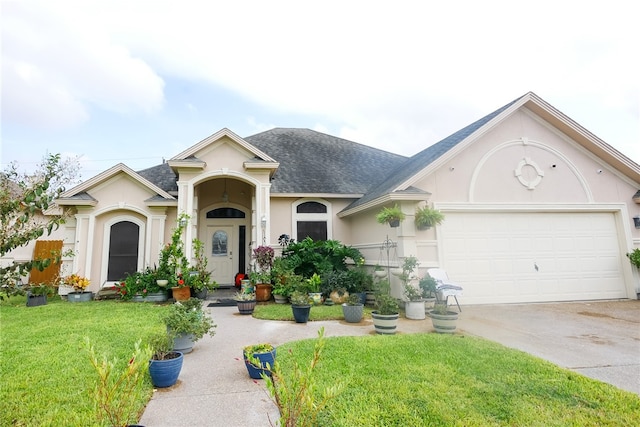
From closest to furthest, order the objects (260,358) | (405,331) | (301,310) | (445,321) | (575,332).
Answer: (260,358), (445,321), (575,332), (405,331), (301,310)

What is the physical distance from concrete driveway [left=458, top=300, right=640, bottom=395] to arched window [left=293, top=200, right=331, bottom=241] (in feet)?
17.8

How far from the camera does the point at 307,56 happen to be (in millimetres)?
9133

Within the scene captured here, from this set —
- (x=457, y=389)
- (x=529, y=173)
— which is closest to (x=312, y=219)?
(x=529, y=173)

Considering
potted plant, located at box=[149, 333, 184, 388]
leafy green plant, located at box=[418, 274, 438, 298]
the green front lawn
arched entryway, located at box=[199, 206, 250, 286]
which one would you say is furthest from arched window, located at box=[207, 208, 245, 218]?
potted plant, located at box=[149, 333, 184, 388]

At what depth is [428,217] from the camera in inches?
300

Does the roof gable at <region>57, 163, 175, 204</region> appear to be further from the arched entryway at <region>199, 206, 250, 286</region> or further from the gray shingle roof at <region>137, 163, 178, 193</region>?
the arched entryway at <region>199, 206, 250, 286</region>

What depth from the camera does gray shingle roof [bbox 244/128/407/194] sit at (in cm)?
1177

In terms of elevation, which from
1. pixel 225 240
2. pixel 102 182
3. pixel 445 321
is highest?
pixel 102 182

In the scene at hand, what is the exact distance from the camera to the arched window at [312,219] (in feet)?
37.3

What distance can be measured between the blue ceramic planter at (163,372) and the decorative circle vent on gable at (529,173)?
9.36 metres

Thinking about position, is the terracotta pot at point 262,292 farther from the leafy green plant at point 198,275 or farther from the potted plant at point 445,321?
Answer: the potted plant at point 445,321

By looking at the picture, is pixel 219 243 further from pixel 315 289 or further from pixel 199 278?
pixel 315 289

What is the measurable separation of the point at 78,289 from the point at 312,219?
759cm

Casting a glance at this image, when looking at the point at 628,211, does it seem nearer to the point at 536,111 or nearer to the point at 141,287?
the point at 536,111
